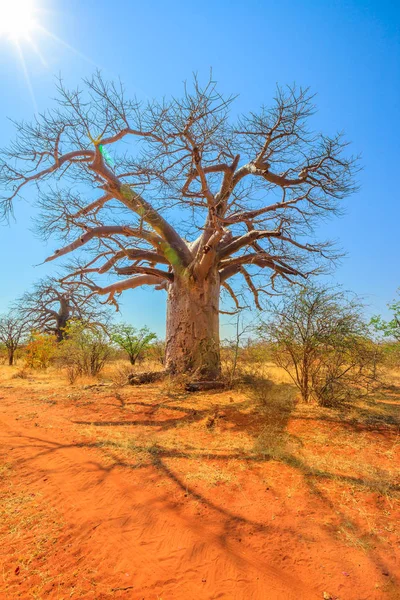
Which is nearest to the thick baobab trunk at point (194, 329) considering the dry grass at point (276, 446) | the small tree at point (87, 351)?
the dry grass at point (276, 446)

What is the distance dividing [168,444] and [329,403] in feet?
8.62

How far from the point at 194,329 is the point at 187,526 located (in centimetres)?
480

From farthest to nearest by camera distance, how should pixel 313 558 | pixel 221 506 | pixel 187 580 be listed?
pixel 221 506 < pixel 313 558 < pixel 187 580

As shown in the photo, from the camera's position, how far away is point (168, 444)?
3.47 meters

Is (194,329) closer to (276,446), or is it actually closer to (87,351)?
(276,446)

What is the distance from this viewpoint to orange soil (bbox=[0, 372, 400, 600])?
5.27ft

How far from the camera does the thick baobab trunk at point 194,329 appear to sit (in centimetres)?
661

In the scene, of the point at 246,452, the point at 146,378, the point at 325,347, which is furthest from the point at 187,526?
the point at 146,378

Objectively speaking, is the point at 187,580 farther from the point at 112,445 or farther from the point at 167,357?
the point at 167,357

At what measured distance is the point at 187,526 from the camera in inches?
81.1

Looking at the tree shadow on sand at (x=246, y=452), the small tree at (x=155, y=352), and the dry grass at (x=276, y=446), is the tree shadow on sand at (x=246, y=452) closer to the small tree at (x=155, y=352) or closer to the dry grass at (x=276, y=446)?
the dry grass at (x=276, y=446)

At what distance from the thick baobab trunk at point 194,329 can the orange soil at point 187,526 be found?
3036 millimetres

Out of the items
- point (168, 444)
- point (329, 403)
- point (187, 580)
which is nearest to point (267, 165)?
point (329, 403)

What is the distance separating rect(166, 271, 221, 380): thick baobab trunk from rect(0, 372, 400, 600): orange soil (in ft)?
9.96
